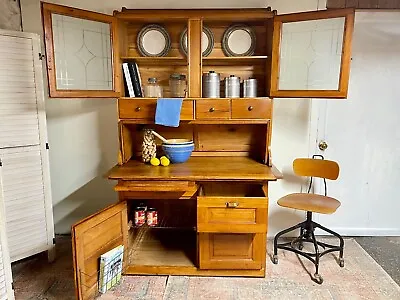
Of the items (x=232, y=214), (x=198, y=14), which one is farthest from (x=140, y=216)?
(x=198, y=14)

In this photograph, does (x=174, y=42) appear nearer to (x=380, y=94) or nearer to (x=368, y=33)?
(x=368, y=33)

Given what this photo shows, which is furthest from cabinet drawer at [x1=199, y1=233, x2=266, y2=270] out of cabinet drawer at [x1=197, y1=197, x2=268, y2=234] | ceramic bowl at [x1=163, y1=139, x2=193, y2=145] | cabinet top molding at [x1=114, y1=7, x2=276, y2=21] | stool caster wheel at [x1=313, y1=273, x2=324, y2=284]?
cabinet top molding at [x1=114, y1=7, x2=276, y2=21]

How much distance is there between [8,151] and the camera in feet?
7.02

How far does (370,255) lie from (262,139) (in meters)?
1.24

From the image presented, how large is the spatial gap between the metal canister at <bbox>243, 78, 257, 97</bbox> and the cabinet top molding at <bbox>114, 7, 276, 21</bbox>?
0.43 meters

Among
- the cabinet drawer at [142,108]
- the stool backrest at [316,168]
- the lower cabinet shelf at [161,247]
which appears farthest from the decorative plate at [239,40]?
the lower cabinet shelf at [161,247]

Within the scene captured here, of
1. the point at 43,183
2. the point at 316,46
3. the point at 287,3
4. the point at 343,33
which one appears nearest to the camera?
the point at 343,33

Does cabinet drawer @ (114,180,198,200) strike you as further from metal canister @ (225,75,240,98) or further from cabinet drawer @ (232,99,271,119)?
metal canister @ (225,75,240,98)

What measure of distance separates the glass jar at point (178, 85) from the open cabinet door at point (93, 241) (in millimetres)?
904

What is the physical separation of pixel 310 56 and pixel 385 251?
168 centimetres

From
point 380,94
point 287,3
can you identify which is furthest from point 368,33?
point 287,3

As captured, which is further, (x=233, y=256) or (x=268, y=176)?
(x=233, y=256)

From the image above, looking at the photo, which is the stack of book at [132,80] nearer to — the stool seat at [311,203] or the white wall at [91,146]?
the white wall at [91,146]

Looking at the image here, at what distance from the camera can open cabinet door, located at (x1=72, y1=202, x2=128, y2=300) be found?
1759 millimetres
